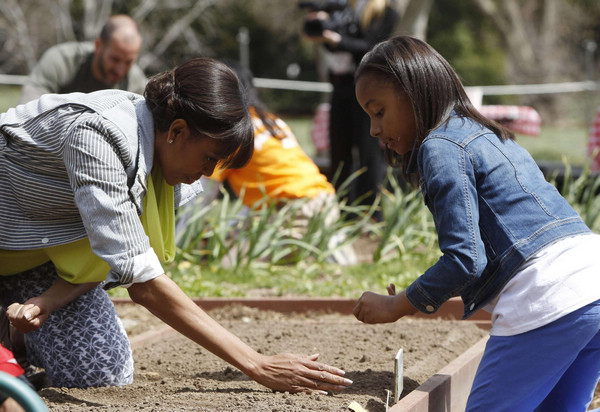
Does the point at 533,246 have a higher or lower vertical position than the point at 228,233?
higher

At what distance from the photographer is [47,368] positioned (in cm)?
301

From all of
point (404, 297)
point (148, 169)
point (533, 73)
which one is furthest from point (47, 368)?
point (533, 73)

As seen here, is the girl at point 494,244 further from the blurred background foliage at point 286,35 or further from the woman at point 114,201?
the blurred background foliage at point 286,35

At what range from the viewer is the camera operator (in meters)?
A: 6.55

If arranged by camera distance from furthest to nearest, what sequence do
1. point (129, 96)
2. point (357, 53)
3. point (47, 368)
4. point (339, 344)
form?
1. point (357, 53)
2. point (339, 344)
3. point (47, 368)
4. point (129, 96)

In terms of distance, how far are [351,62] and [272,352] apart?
385 centimetres

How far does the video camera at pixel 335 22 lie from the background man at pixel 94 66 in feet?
5.88

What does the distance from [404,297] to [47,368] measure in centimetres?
143

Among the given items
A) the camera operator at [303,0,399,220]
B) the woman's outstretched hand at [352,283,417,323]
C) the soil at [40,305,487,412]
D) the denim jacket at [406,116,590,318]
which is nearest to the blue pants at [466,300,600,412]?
the denim jacket at [406,116,590,318]

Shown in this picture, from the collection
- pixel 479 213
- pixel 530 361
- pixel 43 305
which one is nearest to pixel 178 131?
pixel 43 305

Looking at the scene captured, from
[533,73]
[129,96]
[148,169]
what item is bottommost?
[533,73]

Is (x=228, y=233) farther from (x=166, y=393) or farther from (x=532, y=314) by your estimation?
(x=532, y=314)

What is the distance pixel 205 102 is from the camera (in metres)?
2.46

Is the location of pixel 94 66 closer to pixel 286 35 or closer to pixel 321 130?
pixel 321 130
